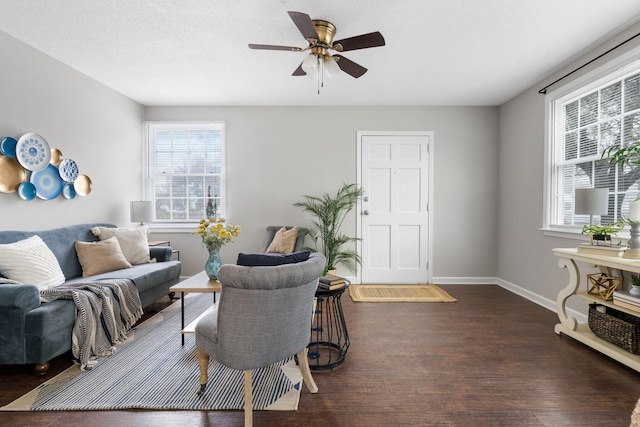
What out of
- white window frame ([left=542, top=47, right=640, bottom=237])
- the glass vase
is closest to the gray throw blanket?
the glass vase

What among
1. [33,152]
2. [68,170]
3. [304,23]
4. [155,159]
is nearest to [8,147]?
[33,152]

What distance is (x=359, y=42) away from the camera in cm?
221

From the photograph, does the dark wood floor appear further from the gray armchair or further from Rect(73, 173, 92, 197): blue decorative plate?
Rect(73, 173, 92, 197): blue decorative plate

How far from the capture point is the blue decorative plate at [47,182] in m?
2.95

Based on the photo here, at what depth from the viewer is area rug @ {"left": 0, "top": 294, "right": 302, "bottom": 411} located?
70.6 inches

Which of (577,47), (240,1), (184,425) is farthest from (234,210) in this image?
(577,47)

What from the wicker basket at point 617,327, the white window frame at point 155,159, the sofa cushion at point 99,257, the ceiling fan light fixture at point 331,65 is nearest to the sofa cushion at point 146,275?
the sofa cushion at point 99,257

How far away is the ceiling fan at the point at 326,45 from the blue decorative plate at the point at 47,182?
97.2 inches

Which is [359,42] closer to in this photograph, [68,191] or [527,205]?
[527,205]

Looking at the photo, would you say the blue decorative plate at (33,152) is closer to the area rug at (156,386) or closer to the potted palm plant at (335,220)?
the area rug at (156,386)

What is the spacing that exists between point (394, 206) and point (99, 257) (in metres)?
3.66

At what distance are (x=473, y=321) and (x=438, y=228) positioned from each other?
1728 millimetres

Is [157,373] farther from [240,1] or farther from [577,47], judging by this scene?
[577,47]

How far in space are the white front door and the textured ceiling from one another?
818mm
